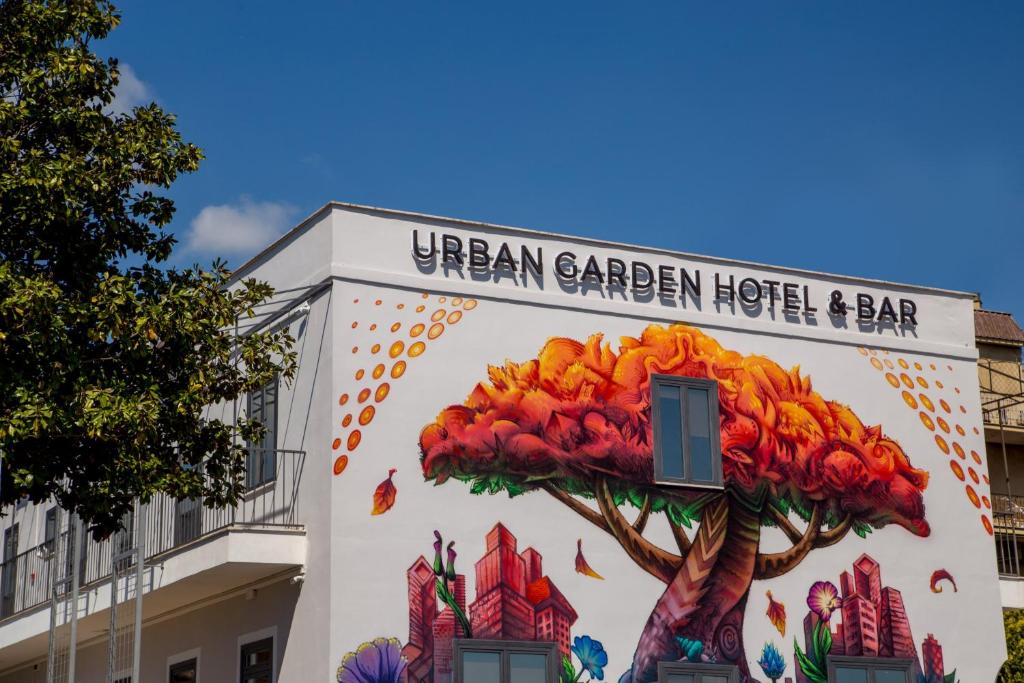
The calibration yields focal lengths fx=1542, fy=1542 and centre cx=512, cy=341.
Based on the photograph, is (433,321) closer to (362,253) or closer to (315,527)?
(362,253)

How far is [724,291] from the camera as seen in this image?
22219mm

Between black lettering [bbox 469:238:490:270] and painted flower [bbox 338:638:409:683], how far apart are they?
5.10 m

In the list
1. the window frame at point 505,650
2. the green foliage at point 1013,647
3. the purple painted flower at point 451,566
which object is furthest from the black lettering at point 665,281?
the green foliage at point 1013,647

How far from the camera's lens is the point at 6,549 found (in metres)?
31.5

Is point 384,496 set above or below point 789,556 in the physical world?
above

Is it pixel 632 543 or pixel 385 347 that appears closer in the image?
pixel 385 347

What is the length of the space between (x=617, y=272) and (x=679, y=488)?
3.13 meters

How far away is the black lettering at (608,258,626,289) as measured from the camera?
843 inches

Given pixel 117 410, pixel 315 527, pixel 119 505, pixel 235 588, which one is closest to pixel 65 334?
pixel 117 410

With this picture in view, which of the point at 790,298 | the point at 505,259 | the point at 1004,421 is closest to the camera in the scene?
the point at 505,259

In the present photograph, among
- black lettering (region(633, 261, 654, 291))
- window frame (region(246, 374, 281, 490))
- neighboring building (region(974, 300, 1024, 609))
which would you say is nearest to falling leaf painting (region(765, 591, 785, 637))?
black lettering (region(633, 261, 654, 291))

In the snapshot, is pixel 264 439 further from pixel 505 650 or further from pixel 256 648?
pixel 505 650

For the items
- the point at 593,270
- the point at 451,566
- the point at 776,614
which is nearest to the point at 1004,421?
the point at 776,614

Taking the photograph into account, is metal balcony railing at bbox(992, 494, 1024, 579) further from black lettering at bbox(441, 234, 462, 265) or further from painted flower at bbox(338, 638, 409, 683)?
painted flower at bbox(338, 638, 409, 683)
